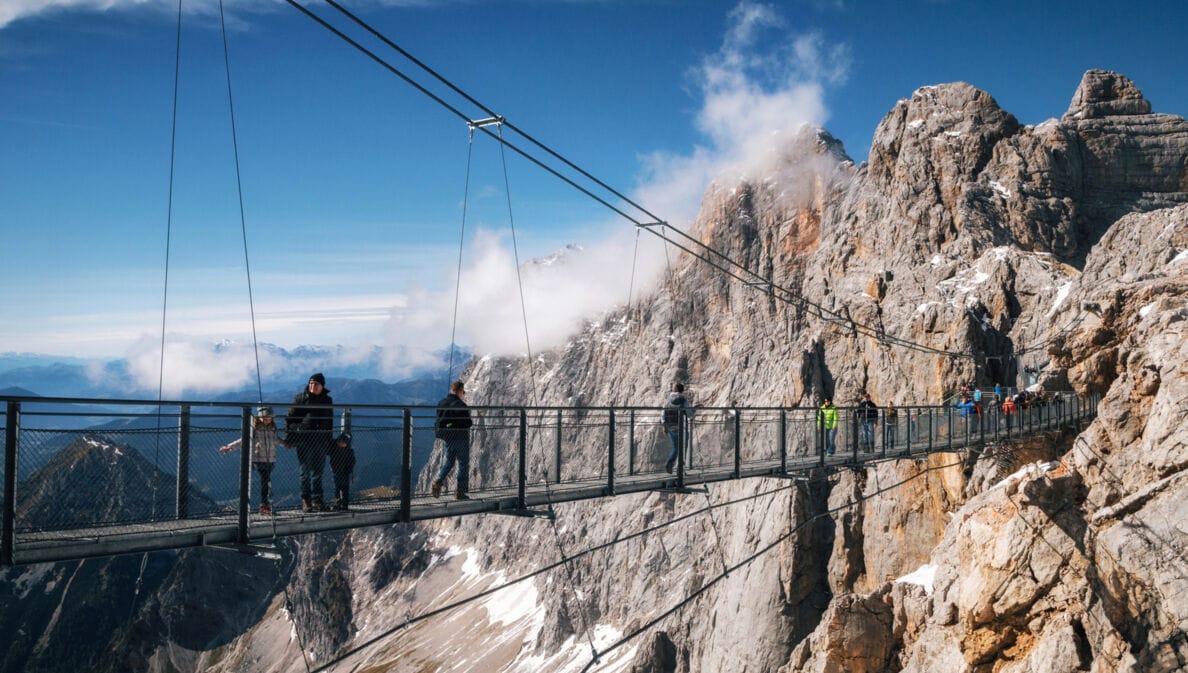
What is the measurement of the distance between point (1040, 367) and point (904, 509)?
912 cm

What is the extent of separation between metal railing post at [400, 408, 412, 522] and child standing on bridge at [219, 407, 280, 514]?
1336mm

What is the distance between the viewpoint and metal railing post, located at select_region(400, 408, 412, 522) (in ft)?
28.8

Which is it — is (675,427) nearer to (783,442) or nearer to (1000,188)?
(783,442)

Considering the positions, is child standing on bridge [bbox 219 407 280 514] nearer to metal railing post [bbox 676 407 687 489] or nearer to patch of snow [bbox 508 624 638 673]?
metal railing post [bbox 676 407 687 489]

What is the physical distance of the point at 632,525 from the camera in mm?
82125

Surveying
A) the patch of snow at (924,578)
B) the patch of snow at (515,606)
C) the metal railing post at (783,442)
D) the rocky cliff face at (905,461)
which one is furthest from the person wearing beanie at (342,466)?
the patch of snow at (515,606)

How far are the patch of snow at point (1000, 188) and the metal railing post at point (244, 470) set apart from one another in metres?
51.0

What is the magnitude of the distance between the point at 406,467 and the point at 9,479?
148 inches

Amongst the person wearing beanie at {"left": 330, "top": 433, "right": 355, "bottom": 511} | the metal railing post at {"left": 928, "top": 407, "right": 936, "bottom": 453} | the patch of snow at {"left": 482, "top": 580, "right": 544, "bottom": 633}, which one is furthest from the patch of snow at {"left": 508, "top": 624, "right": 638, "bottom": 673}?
the person wearing beanie at {"left": 330, "top": 433, "right": 355, "bottom": 511}

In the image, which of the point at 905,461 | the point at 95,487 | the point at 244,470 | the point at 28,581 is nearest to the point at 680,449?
the point at 244,470

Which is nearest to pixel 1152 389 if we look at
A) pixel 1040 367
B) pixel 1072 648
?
pixel 1072 648

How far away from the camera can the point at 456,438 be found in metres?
9.94

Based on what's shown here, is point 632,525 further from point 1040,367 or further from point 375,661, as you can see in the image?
point 1040,367

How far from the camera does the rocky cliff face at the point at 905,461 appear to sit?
17469mm
